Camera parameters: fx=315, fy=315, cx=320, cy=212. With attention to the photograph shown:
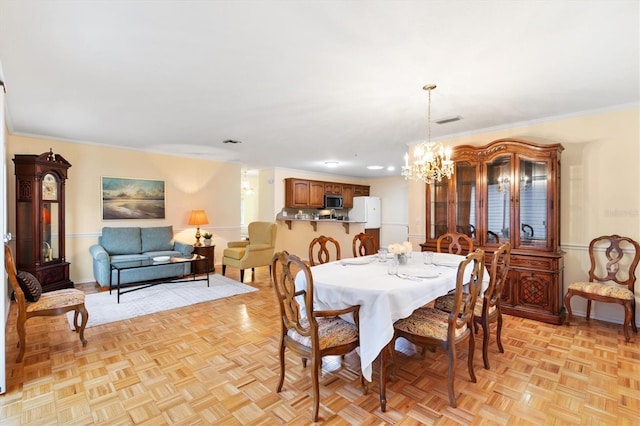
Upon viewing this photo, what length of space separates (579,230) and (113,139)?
6374 mm

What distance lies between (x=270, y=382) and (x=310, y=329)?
72cm

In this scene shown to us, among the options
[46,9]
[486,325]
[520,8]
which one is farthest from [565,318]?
[46,9]

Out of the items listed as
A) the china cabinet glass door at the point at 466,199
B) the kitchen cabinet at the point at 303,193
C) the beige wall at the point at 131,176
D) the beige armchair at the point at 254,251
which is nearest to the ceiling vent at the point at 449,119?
the china cabinet glass door at the point at 466,199

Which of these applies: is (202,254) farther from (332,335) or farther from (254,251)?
(332,335)

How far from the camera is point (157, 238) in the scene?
17.9 ft

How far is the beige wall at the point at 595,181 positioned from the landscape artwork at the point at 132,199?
5860 millimetres

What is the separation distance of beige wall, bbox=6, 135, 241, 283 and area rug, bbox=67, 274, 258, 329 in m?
1.25

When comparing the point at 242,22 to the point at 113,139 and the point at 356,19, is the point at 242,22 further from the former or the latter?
the point at 113,139

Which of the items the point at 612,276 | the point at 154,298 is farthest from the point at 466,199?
the point at 154,298

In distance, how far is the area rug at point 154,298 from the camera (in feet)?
11.8

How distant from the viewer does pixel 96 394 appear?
2.09m

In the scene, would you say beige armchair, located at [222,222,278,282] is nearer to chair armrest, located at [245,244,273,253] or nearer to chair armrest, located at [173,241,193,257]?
chair armrest, located at [245,244,273,253]

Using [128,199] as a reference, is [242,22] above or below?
above

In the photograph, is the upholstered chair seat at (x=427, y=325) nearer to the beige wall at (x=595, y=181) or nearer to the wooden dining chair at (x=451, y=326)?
the wooden dining chair at (x=451, y=326)
